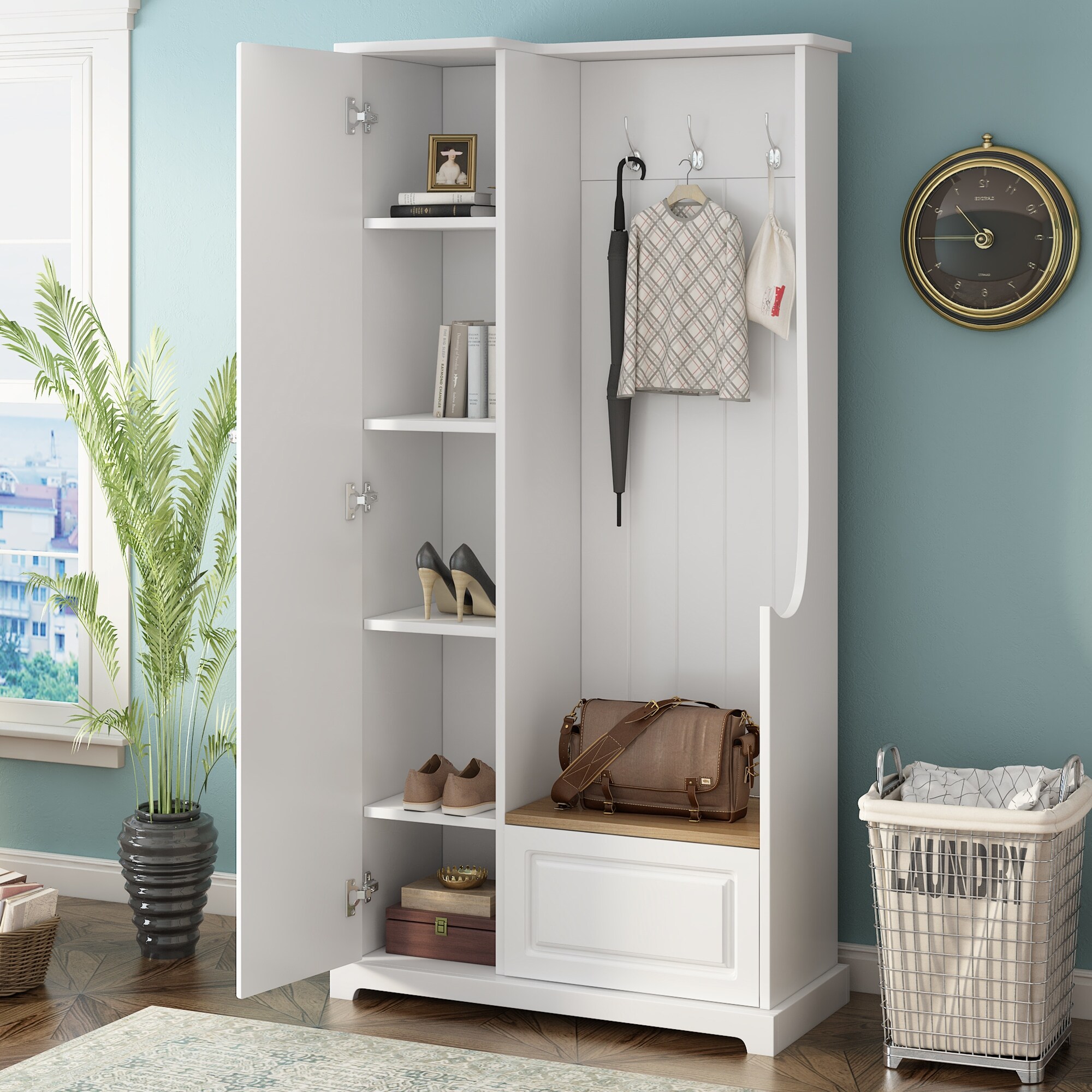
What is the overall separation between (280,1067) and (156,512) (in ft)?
4.59

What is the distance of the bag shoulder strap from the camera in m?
3.29

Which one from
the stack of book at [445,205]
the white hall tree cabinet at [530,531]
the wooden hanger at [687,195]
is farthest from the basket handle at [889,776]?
the stack of book at [445,205]

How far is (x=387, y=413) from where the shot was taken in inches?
138

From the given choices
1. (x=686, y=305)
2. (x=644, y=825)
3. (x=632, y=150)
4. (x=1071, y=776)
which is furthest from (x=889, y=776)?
(x=632, y=150)

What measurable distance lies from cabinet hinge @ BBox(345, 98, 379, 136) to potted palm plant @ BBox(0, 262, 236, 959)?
29.4 inches

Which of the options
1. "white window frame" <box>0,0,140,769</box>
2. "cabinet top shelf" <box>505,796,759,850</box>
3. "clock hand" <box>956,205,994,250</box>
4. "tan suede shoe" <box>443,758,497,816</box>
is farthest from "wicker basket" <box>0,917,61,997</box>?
"clock hand" <box>956,205,994,250</box>

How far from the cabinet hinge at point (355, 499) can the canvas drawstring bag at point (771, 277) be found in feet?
3.10

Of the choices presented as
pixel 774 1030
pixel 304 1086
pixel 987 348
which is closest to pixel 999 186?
pixel 987 348

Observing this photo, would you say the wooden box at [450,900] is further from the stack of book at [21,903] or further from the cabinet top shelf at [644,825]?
the stack of book at [21,903]

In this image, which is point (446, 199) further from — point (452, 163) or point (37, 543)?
point (37, 543)

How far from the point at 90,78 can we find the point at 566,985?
2674 millimetres

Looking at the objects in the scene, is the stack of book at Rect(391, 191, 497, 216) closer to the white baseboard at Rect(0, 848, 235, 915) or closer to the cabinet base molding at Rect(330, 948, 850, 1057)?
the cabinet base molding at Rect(330, 948, 850, 1057)

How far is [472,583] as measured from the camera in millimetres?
3418

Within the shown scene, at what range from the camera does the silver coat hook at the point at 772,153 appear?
3354 mm
